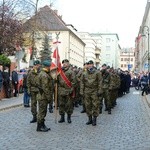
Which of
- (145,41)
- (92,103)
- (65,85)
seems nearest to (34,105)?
(65,85)

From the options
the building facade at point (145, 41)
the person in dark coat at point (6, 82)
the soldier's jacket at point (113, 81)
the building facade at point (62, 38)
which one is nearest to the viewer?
the soldier's jacket at point (113, 81)

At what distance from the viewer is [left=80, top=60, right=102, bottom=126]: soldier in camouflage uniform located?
14.5 m

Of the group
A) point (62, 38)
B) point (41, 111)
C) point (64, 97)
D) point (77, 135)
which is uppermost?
point (62, 38)

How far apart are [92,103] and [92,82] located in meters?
0.64

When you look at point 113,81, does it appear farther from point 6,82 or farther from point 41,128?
point 41,128

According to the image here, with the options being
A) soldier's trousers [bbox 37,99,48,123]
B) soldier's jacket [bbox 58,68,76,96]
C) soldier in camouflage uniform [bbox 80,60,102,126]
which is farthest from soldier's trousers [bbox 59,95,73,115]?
soldier's trousers [bbox 37,99,48,123]

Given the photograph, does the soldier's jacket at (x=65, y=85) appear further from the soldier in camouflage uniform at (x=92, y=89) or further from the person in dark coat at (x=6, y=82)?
the person in dark coat at (x=6, y=82)

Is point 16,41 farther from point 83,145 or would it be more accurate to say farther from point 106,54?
point 106,54

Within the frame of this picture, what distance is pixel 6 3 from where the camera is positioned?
48.4 metres

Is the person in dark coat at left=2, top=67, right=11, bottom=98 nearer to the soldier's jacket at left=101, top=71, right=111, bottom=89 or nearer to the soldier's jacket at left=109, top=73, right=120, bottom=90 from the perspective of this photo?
the soldier's jacket at left=109, top=73, right=120, bottom=90

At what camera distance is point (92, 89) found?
14586 mm

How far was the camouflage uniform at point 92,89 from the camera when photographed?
14531 mm

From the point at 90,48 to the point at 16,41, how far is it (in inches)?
3714

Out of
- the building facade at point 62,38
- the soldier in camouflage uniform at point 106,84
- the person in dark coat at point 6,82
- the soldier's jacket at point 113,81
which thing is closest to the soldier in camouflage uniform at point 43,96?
the soldier in camouflage uniform at point 106,84
